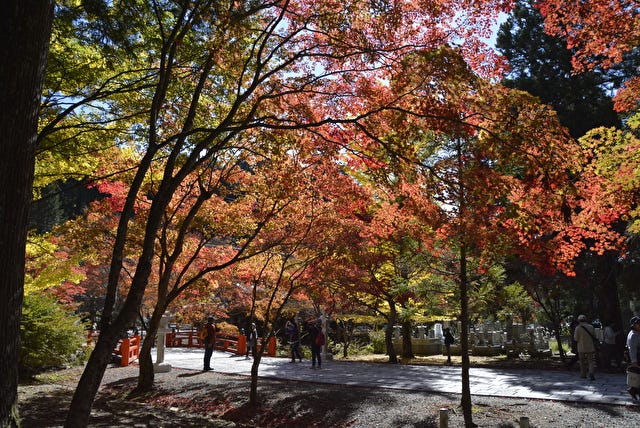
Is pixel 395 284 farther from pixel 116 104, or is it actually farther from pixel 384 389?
pixel 116 104

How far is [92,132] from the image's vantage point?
905cm

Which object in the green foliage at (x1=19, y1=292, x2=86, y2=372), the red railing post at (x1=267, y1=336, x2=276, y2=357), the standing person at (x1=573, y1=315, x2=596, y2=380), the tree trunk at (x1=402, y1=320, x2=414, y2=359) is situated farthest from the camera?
the red railing post at (x1=267, y1=336, x2=276, y2=357)

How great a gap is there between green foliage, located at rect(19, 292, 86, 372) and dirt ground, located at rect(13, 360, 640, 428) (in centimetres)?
79

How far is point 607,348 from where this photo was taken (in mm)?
14477

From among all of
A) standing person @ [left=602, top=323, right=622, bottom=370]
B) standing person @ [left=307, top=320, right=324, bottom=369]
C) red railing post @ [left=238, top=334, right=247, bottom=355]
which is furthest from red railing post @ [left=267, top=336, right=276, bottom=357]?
standing person @ [left=602, top=323, right=622, bottom=370]

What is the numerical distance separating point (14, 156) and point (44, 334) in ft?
39.5

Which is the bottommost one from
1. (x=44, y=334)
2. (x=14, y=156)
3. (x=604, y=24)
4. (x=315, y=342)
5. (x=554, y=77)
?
(x=315, y=342)

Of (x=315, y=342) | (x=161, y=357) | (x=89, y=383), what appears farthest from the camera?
(x=315, y=342)

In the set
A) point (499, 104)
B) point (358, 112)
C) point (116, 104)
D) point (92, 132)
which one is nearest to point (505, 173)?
point (499, 104)

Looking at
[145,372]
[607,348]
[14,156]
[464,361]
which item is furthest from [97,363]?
[607,348]

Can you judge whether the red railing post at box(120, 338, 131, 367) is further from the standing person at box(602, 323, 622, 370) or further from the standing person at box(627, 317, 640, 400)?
the standing person at box(602, 323, 622, 370)

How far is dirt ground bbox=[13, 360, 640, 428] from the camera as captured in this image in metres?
7.83

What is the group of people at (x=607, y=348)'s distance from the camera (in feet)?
27.3

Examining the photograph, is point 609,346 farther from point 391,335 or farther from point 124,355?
point 124,355
